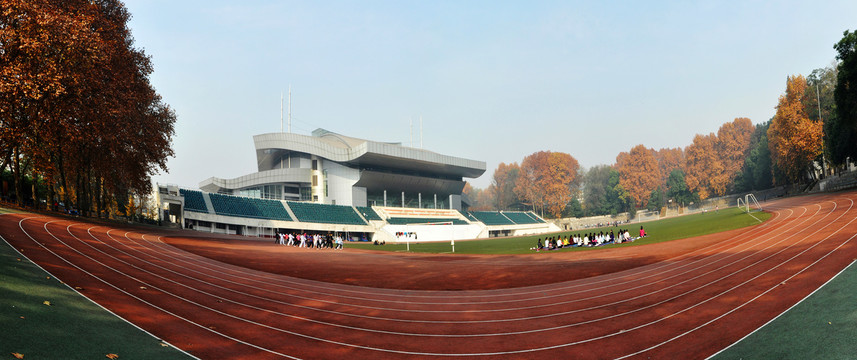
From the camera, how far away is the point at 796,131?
4566 centimetres

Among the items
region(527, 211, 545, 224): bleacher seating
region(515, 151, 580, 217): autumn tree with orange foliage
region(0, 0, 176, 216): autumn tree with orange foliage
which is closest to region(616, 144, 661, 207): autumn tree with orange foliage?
region(515, 151, 580, 217): autumn tree with orange foliage

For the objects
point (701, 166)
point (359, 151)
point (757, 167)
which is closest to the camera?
point (359, 151)

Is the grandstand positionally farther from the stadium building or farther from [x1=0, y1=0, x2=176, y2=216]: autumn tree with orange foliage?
[x1=0, y1=0, x2=176, y2=216]: autumn tree with orange foliage

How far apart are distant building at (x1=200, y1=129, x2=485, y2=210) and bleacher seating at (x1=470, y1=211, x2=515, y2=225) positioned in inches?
390

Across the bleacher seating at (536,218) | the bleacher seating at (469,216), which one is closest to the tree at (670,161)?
the bleacher seating at (536,218)

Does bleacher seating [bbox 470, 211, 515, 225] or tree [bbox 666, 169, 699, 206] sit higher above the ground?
tree [bbox 666, 169, 699, 206]

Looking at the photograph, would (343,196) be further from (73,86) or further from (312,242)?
(73,86)

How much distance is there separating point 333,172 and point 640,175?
6475 cm

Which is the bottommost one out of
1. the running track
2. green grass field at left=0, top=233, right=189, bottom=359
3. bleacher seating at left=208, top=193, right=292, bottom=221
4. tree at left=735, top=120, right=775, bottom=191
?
the running track

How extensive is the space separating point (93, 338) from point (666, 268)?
740 inches

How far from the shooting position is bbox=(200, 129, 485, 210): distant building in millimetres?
63750

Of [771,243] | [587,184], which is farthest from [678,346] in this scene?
[587,184]

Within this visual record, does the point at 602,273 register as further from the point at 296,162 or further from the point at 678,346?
the point at 296,162

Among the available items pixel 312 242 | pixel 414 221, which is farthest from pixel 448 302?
pixel 414 221
